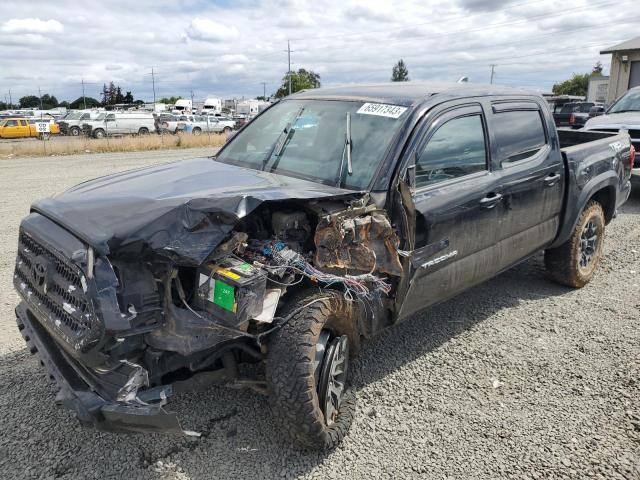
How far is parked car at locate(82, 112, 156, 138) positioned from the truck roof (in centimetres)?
3302

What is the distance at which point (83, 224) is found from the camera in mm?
2617

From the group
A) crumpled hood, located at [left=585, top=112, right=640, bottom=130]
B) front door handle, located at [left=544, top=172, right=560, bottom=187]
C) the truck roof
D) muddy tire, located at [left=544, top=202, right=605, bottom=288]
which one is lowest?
muddy tire, located at [left=544, top=202, right=605, bottom=288]

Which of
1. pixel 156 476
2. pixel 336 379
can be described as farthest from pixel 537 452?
pixel 156 476

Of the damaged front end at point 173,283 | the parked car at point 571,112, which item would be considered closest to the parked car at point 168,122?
the parked car at point 571,112

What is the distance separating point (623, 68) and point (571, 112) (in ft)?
32.2

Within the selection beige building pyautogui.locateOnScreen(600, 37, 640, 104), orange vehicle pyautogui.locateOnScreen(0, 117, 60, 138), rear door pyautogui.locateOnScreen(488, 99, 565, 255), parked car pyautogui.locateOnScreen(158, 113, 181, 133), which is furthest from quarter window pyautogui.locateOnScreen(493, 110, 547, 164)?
orange vehicle pyautogui.locateOnScreen(0, 117, 60, 138)

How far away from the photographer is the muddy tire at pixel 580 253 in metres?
5.08

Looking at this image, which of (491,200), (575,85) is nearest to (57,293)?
(491,200)

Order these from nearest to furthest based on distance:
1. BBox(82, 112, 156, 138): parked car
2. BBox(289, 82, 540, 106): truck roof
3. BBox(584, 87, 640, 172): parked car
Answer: BBox(289, 82, 540, 106): truck roof → BBox(584, 87, 640, 172): parked car → BBox(82, 112, 156, 138): parked car

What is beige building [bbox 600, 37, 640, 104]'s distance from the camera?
87.0 ft

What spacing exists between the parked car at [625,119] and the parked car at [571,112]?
6.20 metres

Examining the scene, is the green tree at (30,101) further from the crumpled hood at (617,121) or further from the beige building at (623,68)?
the crumpled hood at (617,121)

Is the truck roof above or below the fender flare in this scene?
above

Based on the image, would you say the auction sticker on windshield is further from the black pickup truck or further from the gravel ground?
the gravel ground
